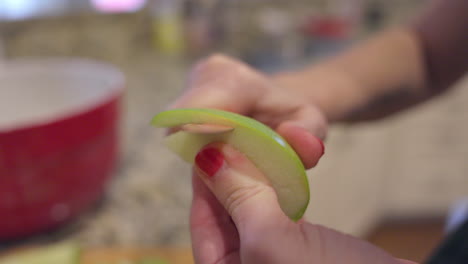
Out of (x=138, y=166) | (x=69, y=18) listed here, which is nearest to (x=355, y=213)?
(x=138, y=166)

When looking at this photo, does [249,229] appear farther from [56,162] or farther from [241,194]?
[56,162]

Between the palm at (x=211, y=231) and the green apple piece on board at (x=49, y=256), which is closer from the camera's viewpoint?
the palm at (x=211, y=231)

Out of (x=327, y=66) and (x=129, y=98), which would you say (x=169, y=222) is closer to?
(x=327, y=66)

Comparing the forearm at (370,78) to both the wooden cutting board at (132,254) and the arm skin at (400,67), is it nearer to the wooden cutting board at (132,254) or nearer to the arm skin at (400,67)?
the arm skin at (400,67)

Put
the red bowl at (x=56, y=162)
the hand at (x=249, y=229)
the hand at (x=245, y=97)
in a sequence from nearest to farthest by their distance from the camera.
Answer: the hand at (x=249, y=229) < the hand at (x=245, y=97) < the red bowl at (x=56, y=162)

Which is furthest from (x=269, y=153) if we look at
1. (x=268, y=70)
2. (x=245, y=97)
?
(x=268, y=70)

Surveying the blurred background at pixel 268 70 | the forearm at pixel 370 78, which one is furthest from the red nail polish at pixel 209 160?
the blurred background at pixel 268 70

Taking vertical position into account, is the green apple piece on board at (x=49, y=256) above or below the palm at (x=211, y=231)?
below
